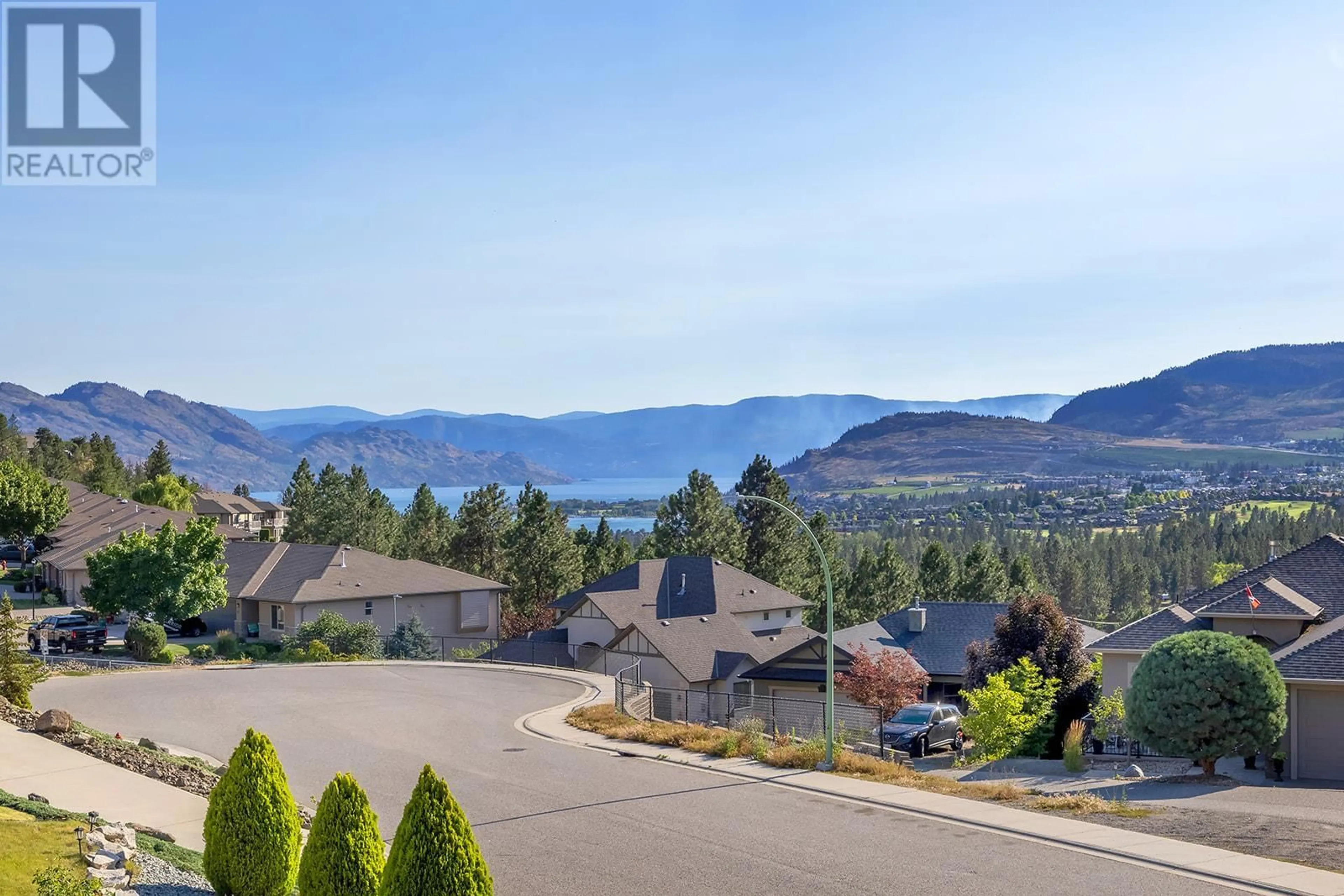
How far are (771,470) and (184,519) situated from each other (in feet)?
148

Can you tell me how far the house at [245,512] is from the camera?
125188 mm

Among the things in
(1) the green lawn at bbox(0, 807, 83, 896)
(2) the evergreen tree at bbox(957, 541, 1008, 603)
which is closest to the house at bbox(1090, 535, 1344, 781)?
(1) the green lawn at bbox(0, 807, 83, 896)

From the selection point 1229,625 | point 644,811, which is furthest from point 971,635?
point 644,811

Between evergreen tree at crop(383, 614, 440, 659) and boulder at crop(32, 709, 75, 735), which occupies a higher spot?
boulder at crop(32, 709, 75, 735)

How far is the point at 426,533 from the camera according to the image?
93.4 metres

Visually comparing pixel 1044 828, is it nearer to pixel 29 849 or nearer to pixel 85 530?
pixel 29 849

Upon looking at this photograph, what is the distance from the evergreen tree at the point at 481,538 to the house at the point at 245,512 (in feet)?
81.2

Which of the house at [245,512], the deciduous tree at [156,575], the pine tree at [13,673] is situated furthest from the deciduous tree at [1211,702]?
the house at [245,512]

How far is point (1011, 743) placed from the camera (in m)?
30.7

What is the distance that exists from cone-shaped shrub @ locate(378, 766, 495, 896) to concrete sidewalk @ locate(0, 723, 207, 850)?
6553 mm

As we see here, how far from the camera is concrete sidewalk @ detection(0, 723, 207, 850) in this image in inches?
688

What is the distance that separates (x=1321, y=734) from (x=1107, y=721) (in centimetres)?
676

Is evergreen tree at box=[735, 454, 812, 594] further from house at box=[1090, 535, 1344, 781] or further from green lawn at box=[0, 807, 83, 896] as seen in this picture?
green lawn at box=[0, 807, 83, 896]

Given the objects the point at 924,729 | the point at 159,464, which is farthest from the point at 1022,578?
the point at 159,464
